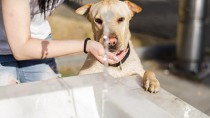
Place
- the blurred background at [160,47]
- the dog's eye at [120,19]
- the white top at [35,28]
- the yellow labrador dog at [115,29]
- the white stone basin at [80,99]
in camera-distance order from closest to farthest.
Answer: the white stone basin at [80,99] < the white top at [35,28] < the yellow labrador dog at [115,29] < the dog's eye at [120,19] < the blurred background at [160,47]

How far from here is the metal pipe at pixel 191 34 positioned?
436 cm

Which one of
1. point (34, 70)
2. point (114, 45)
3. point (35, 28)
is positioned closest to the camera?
point (35, 28)

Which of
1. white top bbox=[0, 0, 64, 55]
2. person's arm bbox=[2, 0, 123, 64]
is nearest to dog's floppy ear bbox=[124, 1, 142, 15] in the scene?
white top bbox=[0, 0, 64, 55]

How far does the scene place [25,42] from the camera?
5.47ft

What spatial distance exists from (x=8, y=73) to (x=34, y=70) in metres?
0.16

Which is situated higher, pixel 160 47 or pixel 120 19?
pixel 120 19

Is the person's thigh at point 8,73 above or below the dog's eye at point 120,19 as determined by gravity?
below

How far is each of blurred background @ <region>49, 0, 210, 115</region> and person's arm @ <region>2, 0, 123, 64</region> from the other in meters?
1.66

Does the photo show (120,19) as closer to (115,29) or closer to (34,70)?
(115,29)

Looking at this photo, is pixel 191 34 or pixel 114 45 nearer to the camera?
pixel 114 45

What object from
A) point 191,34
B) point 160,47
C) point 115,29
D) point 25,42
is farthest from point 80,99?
point 160,47

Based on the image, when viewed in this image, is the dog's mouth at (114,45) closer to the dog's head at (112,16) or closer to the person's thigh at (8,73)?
the dog's head at (112,16)

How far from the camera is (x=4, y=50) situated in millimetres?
2115

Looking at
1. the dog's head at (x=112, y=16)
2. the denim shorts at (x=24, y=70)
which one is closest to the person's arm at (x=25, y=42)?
the denim shorts at (x=24, y=70)
